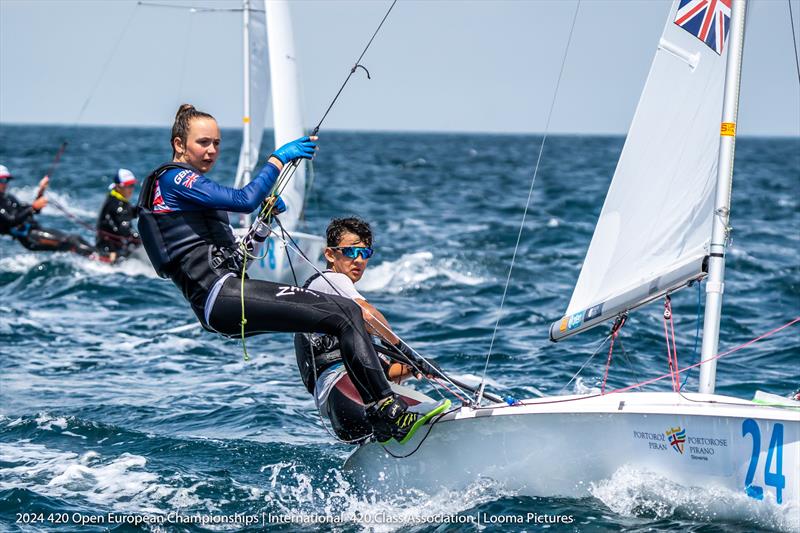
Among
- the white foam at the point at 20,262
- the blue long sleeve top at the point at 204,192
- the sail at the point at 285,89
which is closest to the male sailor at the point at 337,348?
the blue long sleeve top at the point at 204,192

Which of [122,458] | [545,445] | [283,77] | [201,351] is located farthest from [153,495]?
[283,77]

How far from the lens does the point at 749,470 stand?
4.34 meters

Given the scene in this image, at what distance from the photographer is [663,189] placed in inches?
201

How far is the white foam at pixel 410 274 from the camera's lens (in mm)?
12461

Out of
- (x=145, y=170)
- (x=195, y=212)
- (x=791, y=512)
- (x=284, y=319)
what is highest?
(x=145, y=170)

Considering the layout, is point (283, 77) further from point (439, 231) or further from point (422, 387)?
point (422, 387)

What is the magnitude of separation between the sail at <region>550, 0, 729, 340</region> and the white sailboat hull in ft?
1.92

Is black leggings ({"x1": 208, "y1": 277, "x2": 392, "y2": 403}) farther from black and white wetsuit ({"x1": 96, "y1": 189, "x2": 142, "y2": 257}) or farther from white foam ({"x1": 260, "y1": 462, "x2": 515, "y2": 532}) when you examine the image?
black and white wetsuit ({"x1": 96, "y1": 189, "x2": 142, "y2": 257})

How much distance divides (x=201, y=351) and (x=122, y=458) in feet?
10.6

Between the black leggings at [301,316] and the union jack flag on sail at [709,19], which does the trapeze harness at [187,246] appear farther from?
the union jack flag on sail at [709,19]

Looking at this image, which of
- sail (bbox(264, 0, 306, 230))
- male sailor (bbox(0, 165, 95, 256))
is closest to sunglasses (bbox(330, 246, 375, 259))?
sail (bbox(264, 0, 306, 230))

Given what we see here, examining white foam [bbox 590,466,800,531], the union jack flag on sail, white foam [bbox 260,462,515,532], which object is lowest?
white foam [bbox 260,462,515,532]

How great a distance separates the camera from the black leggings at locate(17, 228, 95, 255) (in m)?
13.6

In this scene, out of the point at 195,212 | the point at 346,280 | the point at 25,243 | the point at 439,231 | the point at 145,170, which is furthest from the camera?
the point at 145,170
